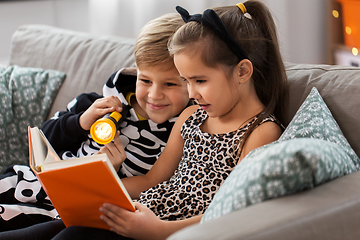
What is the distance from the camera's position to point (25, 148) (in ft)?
5.17

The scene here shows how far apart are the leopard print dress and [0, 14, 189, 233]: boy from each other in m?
0.16

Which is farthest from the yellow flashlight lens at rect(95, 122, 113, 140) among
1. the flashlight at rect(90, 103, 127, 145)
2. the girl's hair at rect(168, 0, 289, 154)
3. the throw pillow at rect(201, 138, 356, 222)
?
the throw pillow at rect(201, 138, 356, 222)

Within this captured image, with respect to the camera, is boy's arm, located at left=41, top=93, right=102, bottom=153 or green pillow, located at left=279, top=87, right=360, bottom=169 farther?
boy's arm, located at left=41, top=93, right=102, bottom=153

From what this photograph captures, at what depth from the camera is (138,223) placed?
86cm

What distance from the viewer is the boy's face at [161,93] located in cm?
113

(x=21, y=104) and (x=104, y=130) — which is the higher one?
(x=104, y=130)

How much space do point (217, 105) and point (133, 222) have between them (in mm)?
392

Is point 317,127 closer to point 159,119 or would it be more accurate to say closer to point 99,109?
point 159,119

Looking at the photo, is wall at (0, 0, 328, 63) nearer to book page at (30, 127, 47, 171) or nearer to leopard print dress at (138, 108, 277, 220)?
leopard print dress at (138, 108, 277, 220)

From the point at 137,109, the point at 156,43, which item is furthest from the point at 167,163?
the point at 156,43

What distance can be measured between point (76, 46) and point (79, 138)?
0.56 m

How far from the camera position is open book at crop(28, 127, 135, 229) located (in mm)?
727

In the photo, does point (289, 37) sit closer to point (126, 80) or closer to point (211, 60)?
point (126, 80)

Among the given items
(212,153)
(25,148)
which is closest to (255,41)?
(212,153)
